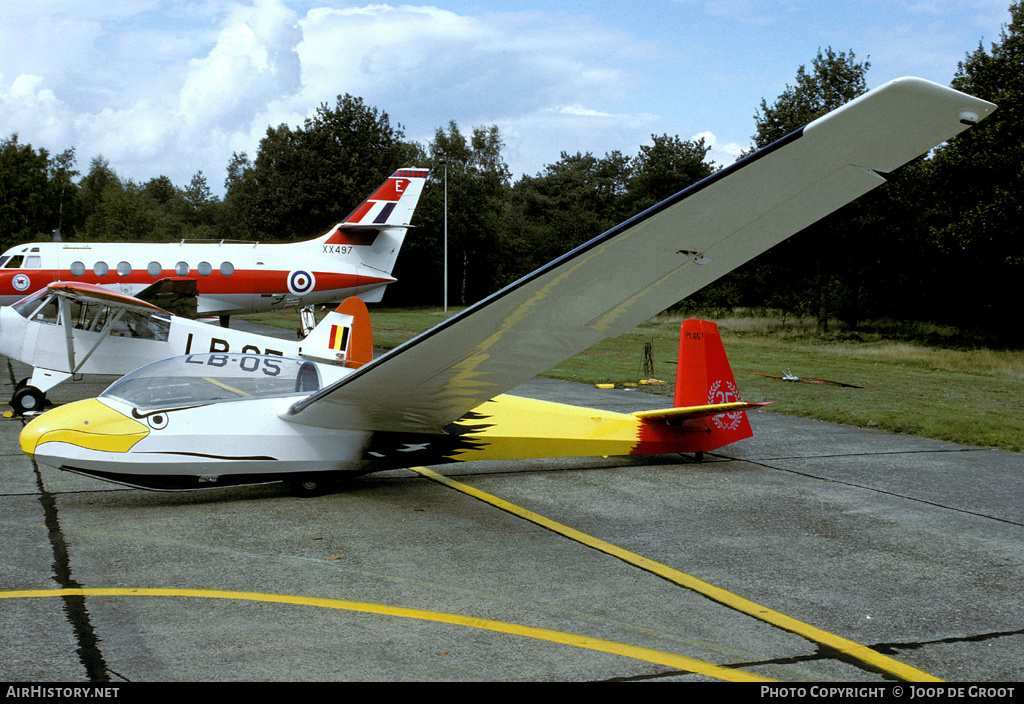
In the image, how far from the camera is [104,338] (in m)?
12.4

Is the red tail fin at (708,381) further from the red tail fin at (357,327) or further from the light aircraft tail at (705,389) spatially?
the red tail fin at (357,327)

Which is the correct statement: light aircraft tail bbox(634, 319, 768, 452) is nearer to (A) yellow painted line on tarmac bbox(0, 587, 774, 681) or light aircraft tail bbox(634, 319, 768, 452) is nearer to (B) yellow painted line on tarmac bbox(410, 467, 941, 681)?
(B) yellow painted line on tarmac bbox(410, 467, 941, 681)

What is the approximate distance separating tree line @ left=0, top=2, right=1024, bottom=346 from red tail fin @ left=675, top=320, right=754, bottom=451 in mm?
26857

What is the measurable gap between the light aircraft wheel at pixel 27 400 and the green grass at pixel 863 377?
8561mm

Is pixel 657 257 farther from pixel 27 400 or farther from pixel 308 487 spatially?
pixel 27 400

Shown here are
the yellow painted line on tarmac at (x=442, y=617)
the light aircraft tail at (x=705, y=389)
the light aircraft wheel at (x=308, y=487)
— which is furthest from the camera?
the light aircraft tail at (x=705, y=389)

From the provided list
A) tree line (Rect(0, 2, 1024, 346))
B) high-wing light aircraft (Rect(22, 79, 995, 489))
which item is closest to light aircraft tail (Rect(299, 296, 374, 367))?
high-wing light aircraft (Rect(22, 79, 995, 489))

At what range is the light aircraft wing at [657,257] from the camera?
3.57m

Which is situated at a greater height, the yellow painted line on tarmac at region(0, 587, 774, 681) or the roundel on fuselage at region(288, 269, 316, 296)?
the roundel on fuselage at region(288, 269, 316, 296)

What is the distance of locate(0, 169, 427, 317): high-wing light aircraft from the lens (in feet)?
65.5

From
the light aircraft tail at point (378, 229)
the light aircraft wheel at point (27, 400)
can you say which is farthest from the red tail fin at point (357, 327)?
the light aircraft tail at point (378, 229)

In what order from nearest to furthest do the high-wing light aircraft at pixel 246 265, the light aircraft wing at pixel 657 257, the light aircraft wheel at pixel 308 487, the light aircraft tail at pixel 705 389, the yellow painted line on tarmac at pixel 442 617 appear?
the light aircraft wing at pixel 657 257
the yellow painted line on tarmac at pixel 442 617
the light aircraft wheel at pixel 308 487
the light aircraft tail at pixel 705 389
the high-wing light aircraft at pixel 246 265

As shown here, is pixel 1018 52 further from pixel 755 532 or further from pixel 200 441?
pixel 200 441
